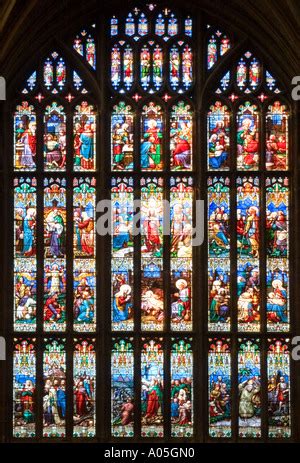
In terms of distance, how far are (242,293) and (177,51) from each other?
13.8 ft

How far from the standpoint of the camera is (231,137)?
23891 millimetres

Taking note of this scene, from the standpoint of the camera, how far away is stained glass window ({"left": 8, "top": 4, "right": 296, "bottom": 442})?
2347cm

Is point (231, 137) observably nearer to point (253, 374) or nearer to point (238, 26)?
point (238, 26)

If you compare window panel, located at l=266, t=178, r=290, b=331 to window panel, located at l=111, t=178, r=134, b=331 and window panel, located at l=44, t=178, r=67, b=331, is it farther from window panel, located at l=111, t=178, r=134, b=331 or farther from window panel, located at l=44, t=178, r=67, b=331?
window panel, located at l=44, t=178, r=67, b=331

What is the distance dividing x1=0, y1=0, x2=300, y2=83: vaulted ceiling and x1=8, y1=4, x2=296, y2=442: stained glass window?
262 millimetres

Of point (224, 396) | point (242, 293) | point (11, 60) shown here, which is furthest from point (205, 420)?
point (11, 60)

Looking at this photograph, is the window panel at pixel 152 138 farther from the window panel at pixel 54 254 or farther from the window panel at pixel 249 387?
the window panel at pixel 249 387

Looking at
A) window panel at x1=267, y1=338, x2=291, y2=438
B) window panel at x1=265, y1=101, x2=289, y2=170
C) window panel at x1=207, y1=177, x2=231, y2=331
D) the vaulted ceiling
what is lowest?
window panel at x1=267, y1=338, x2=291, y2=438

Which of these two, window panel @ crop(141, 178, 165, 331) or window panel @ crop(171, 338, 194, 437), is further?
window panel @ crop(141, 178, 165, 331)

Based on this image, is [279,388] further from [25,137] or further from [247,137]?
[25,137]

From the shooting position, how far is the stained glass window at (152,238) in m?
23.5

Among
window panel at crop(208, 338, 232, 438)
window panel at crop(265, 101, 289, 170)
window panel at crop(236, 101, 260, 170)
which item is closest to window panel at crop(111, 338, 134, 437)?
window panel at crop(208, 338, 232, 438)

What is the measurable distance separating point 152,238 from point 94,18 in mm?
3809

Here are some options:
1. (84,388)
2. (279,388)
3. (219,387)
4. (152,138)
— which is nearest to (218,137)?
(152,138)
